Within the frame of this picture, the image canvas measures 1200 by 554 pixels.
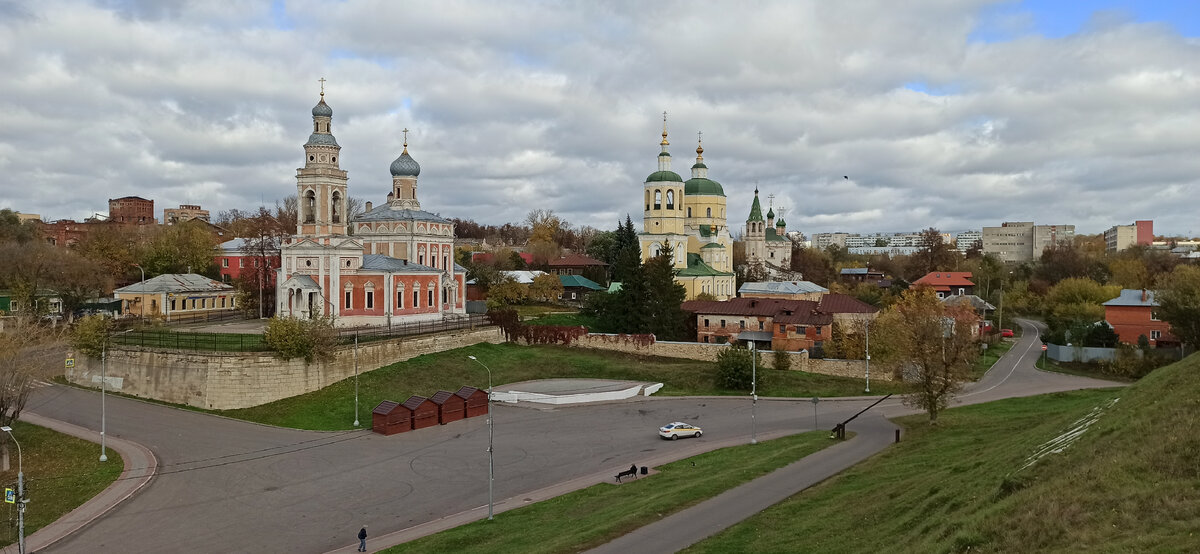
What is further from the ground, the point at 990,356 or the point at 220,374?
the point at 220,374

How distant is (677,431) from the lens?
111ft

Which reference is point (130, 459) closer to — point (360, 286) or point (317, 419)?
point (317, 419)

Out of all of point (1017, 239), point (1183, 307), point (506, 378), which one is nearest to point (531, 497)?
point (506, 378)

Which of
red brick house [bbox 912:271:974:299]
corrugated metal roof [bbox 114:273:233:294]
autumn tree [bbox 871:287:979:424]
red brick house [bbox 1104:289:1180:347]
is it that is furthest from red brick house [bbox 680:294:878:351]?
red brick house [bbox 912:271:974:299]

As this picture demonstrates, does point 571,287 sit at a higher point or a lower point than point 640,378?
higher

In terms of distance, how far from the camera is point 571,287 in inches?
3211

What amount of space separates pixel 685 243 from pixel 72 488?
56.8m

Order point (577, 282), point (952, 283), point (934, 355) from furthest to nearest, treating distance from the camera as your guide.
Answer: point (952, 283), point (577, 282), point (934, 355)

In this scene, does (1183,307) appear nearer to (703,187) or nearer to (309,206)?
(703,187)

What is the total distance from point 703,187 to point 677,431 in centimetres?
5589

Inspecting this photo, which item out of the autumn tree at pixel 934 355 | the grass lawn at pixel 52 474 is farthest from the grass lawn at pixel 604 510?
the grass lawn at pixel 52 474

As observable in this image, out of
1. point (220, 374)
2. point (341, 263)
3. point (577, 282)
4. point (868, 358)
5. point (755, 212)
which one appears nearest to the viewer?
Answer: point (220, 374)

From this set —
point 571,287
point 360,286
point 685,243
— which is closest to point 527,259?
point 571,287

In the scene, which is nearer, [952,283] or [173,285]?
[173,285]
